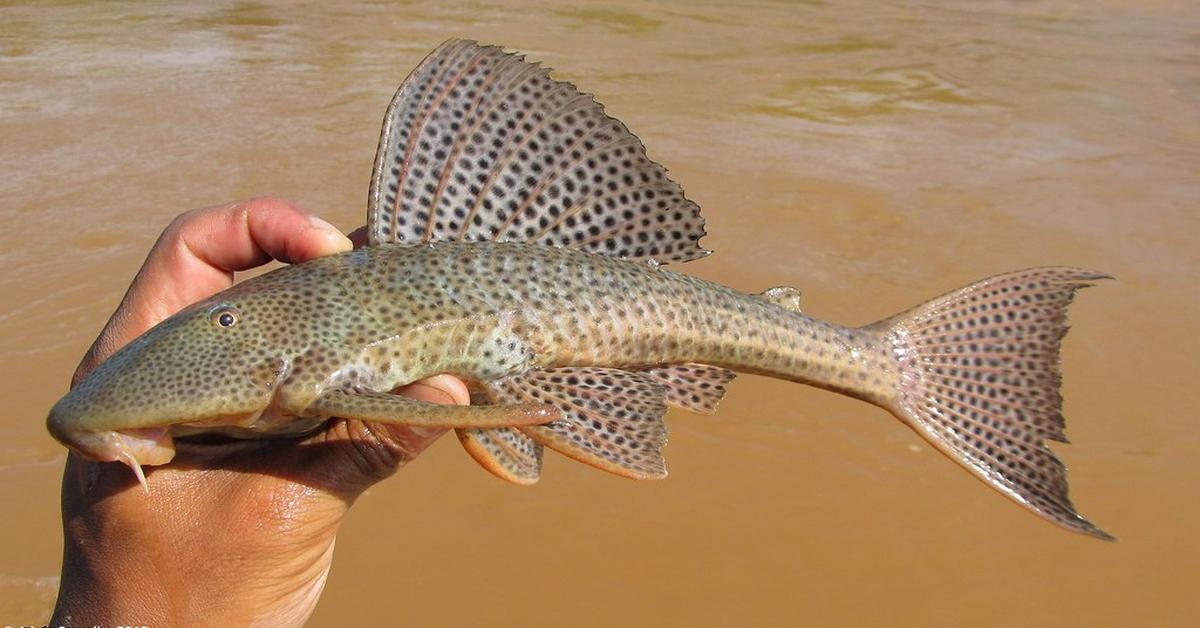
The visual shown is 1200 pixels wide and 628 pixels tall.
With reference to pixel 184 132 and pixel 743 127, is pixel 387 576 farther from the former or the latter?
pixel 743 127

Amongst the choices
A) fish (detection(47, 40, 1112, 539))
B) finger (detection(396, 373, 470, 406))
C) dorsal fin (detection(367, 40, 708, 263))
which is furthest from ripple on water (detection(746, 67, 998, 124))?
finger (detection(396, 373, 470, 406))

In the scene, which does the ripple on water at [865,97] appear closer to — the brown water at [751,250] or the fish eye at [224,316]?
the brown water at [751,250]

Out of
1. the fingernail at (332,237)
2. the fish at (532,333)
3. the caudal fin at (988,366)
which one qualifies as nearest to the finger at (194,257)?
the fingernail at (332,237)

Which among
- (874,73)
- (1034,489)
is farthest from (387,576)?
(874,73)

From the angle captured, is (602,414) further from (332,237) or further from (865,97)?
(865,97)

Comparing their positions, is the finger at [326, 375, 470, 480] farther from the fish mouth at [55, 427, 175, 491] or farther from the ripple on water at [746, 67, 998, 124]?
the ripple on water at [746, 67, 998, 124]

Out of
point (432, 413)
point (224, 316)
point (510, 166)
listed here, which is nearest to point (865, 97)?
point (510, 166)

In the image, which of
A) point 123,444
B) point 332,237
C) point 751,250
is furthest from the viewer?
point 751,250
